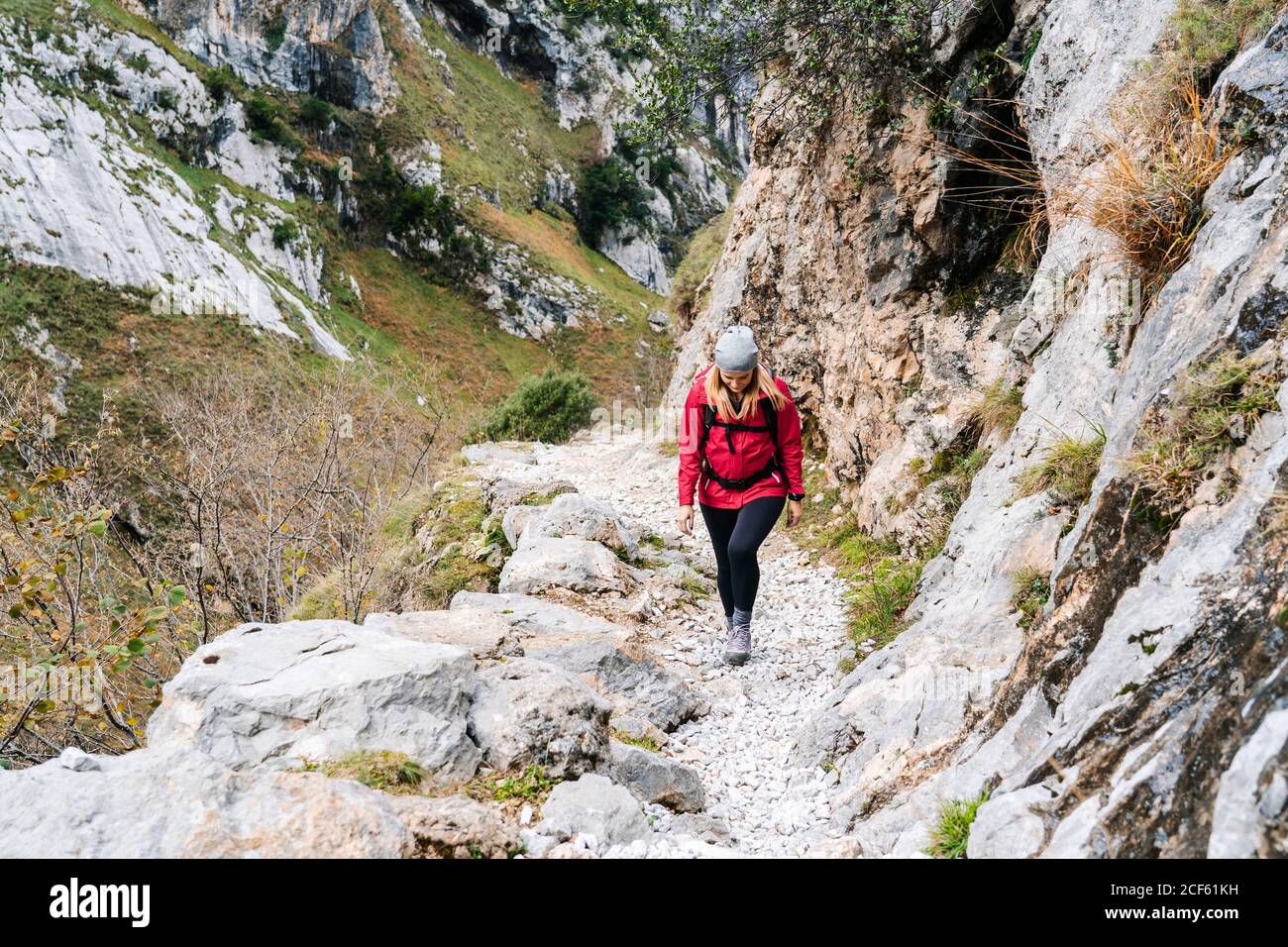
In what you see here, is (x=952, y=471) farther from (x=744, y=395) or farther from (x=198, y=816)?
(x=198, y=816)

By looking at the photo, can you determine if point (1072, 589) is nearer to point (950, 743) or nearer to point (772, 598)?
point (950, 743)

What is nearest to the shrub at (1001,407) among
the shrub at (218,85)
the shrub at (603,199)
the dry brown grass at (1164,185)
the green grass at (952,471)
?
the green grass at (952,471)

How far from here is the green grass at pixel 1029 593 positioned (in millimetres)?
3967

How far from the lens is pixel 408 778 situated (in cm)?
321

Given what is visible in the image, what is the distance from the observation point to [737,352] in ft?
16.2

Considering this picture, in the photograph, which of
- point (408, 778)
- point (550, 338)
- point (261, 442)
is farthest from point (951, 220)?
point (550, 338)

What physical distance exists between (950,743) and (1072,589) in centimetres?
105

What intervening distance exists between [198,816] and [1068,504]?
171 inches

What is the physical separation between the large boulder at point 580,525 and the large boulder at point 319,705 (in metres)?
3.64

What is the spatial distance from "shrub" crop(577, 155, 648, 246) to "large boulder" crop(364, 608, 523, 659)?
59960 millimetres

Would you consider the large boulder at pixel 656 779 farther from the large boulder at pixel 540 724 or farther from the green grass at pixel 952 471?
the green grass at pixel 952 471

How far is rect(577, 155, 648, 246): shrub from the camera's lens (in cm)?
6138

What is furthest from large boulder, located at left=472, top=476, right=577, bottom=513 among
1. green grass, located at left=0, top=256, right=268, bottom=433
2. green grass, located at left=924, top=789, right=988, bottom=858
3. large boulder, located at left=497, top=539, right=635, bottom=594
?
green grass, located at left=0, top=256, right=268, bottom=433

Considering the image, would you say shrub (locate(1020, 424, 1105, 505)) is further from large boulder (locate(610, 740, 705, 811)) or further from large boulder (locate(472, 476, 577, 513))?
large boulder (locate(472, 476, 577, 513))
